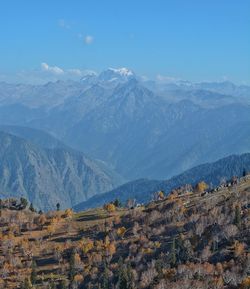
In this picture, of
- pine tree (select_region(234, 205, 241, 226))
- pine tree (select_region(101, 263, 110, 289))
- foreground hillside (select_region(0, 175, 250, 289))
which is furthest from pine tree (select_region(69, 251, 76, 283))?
pine tree (select_region(234, 205, 241, 226))

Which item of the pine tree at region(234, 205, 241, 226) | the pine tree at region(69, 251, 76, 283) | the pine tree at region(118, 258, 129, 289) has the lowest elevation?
the pine tree at region(118, 258, 129, 289)

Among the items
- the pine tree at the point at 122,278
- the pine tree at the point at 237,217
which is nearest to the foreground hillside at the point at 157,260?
the pine tree at the point at 237,217

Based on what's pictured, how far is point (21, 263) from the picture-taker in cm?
19000

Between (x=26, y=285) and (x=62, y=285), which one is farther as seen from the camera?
(x=26, y=285)

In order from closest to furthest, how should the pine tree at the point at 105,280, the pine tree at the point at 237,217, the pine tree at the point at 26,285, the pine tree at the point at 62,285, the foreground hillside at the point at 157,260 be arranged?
the foreground hillside at the point at 157,260, the pine tree at the point at 105,280, the pine tree at the point at 62,285, the pine tree at the point at 26,285, the pine tree at the point at 237,217

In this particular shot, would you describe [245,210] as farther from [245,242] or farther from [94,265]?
[94,265]

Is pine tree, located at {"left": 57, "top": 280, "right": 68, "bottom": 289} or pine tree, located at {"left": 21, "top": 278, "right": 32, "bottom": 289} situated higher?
pine tree, located at {"left": 21, "top": 278, "right": 32, "bottom": 289}

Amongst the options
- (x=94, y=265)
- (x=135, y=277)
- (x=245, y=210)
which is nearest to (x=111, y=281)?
(x=135, y=277)

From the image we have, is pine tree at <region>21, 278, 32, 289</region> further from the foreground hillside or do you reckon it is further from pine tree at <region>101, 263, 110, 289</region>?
pine tree at <region>101, 263, 110, 289</region>

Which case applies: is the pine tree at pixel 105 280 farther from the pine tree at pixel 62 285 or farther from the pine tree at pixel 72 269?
the pine tree at pixel 72 269

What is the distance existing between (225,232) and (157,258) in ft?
66.0

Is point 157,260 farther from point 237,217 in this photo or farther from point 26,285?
point 26,285

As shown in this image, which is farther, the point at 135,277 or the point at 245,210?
the point at 245,210

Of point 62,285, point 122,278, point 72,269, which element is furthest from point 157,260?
point 62,285
